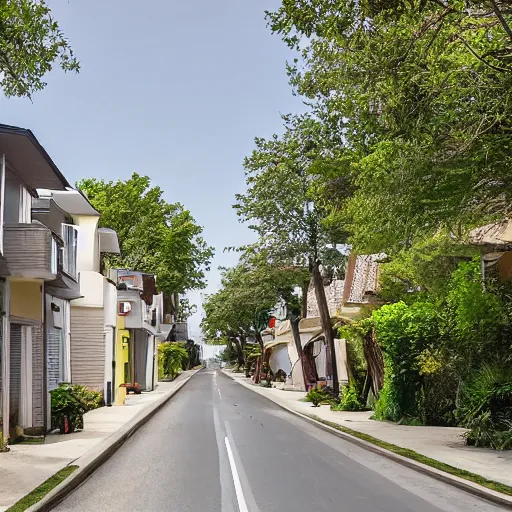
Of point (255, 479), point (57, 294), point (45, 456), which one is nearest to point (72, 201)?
point (57, 294)

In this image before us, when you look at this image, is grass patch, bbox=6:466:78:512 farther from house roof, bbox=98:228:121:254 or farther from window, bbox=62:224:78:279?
house roof, bbox=98:228:121:254

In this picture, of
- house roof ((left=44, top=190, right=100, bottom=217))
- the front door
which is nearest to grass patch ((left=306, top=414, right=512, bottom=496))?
the front door

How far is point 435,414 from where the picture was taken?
21656 millimetres

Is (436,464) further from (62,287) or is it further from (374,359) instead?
(374,359)

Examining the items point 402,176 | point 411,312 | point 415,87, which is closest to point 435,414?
point 411,312

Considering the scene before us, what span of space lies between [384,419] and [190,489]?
42.1 ft

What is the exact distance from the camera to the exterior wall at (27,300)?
1729cm

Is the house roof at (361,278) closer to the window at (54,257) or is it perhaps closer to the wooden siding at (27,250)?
the window at (54,257)

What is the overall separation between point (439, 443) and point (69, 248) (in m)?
12.1

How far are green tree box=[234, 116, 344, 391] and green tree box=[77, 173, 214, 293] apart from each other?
75.8 ft

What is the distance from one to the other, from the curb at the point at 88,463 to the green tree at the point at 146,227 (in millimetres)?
31464

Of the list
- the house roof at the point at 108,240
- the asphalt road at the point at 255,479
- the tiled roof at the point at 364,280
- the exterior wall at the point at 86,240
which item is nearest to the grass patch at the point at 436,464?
the asphalt road at the point at 255,479

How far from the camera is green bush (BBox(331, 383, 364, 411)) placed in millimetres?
28031

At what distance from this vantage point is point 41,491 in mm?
10414
